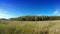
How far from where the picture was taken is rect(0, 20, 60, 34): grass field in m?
3.63

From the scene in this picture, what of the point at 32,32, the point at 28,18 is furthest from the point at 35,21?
the point at 32,32

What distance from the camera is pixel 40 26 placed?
13.0 feet

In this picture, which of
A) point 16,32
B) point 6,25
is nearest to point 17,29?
point 16,32

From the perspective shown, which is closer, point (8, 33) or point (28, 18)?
point (8, 33)

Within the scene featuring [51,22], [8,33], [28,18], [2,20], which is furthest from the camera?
[51,22]

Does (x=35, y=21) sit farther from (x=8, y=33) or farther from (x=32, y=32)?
(x=8, y=33)

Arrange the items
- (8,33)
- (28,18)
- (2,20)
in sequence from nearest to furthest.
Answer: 1. (8,33)
2. (2,20)
3. (28,18)

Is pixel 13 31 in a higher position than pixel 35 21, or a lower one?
lower

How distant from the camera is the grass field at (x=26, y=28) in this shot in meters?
3.63

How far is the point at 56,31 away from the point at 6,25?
4.49 feet

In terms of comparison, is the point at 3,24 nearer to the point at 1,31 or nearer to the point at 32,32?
the point at 1,31

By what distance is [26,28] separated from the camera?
12.6ft

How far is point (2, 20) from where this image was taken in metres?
3.76

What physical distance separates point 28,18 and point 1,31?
886mm
